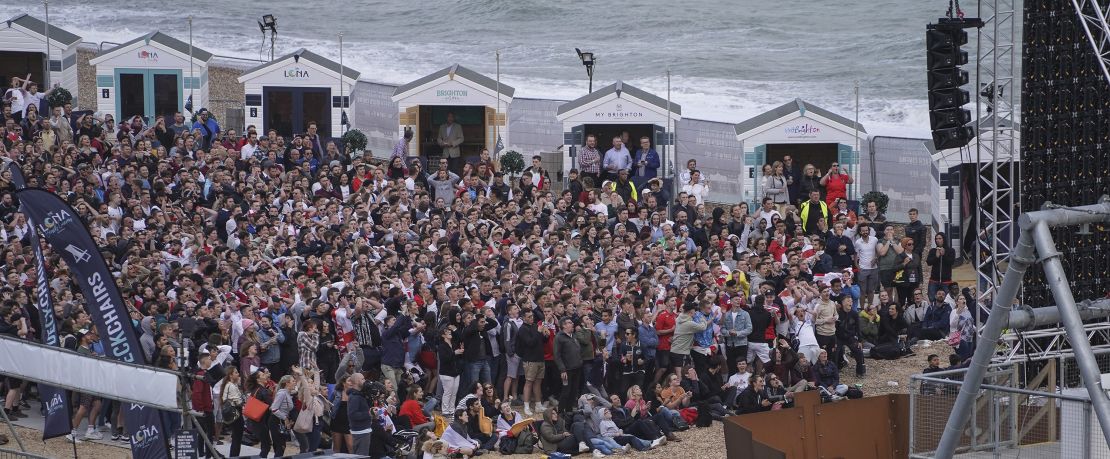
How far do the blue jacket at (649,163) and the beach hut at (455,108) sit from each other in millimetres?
3211

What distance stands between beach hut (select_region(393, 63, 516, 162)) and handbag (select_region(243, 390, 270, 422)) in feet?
41.6

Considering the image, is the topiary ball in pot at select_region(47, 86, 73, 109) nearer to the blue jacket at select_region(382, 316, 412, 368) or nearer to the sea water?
the blue jacket at select_region(382, 316, 412, 368)

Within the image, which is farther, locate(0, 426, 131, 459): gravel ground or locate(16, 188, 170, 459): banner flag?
locate(0, 426, 131, 459): gravel ground

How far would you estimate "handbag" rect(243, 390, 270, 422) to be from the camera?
677 inches

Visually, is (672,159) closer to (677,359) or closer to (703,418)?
(677,359)

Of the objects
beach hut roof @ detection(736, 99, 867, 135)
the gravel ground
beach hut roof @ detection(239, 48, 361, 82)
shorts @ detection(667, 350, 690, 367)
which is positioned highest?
beach hut roof @ detection(239, 48, 361, 82)

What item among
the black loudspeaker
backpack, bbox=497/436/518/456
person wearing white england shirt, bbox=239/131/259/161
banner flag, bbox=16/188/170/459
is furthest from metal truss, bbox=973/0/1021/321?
person wearing white england shirt, bbox=239/131/259/161

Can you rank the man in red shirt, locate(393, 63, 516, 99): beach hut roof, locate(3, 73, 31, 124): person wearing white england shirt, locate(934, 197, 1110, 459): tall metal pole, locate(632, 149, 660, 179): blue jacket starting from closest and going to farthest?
locate(934, 197, 1110, 459): tall metal pole, the man in red shirt, locate(3, 73, 31, 124): person wearing white england shirt, locate(632, 149, 660, 179): blue jacket, locate(393, 63, 516, 99): beach hut roof

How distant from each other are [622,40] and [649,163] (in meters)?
53.0

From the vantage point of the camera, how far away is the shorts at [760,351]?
20656mm

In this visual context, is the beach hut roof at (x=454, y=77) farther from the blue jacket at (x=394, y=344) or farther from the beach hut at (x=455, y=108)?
the blue jacket at (x=394, y=344)

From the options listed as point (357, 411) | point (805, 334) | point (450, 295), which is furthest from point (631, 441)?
point (357, 411)

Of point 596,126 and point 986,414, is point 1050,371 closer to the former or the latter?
point 986,414

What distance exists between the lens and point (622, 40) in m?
80.3
